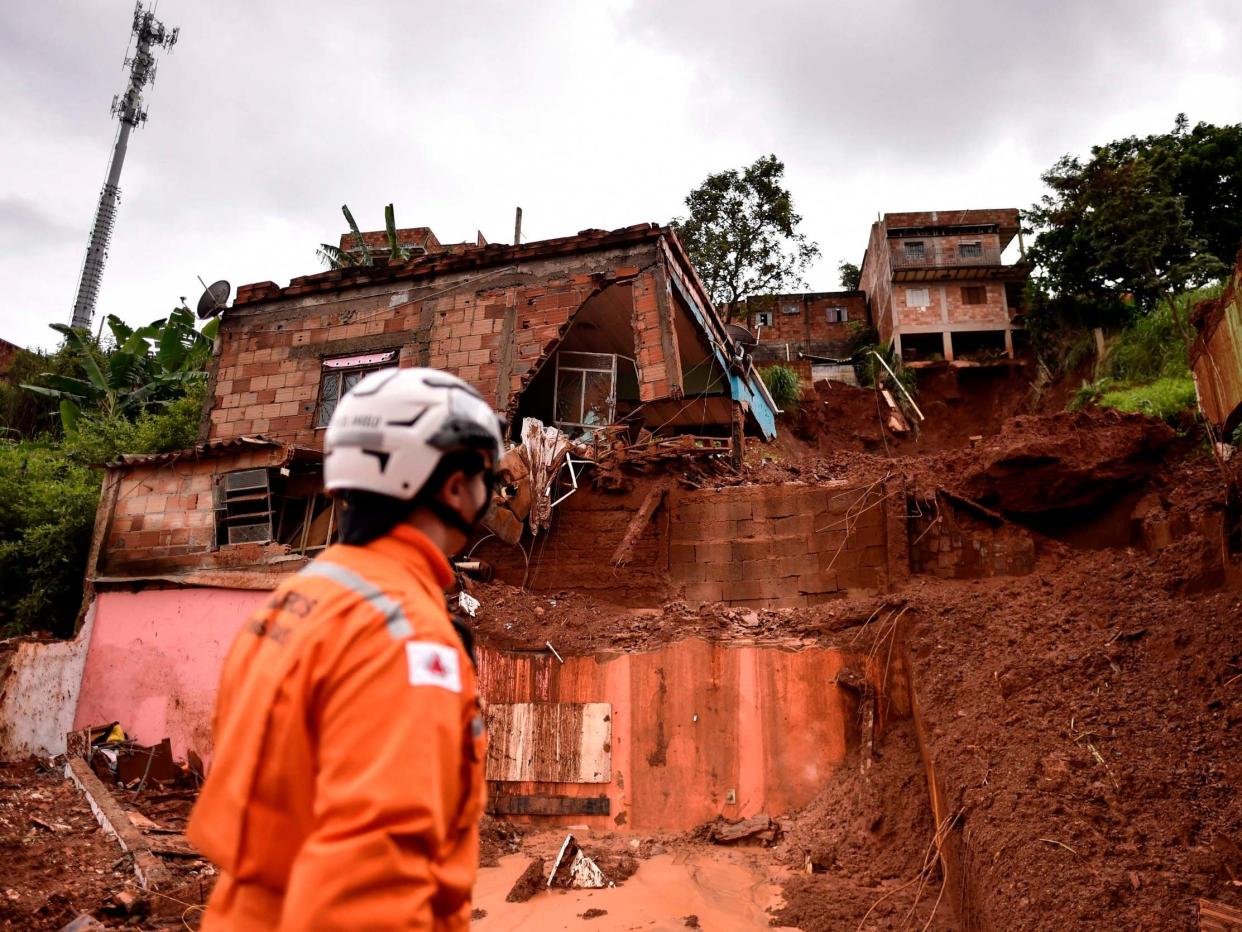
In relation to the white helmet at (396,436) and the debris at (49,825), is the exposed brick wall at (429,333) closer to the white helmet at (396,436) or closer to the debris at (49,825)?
the debris at (49,825)

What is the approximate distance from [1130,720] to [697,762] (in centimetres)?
450

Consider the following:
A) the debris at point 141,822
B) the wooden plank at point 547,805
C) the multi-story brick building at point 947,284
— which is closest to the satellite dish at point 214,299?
the debris at point 141,822

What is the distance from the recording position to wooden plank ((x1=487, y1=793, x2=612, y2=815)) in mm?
9930

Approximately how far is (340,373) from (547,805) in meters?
8.89

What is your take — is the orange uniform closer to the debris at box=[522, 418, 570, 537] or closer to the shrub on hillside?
the debris at box=[522, 418, 570, 537]

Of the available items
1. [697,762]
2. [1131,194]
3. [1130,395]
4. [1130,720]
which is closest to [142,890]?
[697,762]

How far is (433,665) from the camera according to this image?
1483 millimetres

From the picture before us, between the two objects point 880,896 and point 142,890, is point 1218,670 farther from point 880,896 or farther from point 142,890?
point 142,890

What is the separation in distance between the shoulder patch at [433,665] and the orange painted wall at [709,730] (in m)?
8.82

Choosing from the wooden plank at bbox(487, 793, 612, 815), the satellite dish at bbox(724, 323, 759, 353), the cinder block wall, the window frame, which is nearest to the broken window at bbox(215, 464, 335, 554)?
the wooden plank at bbox(487, 793, 612, 815)

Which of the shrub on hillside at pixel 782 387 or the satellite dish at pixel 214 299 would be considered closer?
the satellite dish at pixel 214 299

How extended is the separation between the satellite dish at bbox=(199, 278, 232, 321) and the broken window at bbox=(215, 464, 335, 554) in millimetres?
4716

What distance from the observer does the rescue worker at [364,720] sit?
1.33 metres

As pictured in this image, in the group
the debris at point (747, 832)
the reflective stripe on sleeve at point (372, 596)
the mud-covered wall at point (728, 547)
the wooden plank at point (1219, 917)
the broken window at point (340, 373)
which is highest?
the broken window at point (340, 373)
